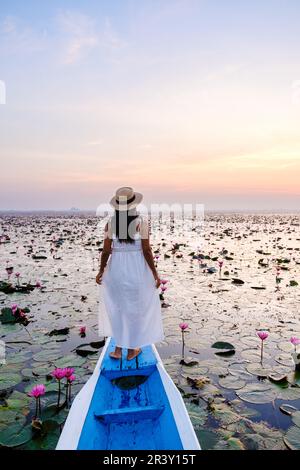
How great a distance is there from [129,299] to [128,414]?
1372mm

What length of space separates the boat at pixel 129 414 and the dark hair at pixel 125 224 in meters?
1.50

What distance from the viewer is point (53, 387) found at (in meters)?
4.07

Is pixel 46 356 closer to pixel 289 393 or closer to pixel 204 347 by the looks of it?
pixel 204 347

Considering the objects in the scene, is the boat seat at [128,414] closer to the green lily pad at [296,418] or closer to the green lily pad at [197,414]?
the green lily pad at [197,414]

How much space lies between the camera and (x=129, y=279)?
13.2ft

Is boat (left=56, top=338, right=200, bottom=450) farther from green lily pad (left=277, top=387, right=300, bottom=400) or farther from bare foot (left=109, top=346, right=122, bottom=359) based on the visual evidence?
green lily pad (left=277, top=387, right=300, bottom=400)

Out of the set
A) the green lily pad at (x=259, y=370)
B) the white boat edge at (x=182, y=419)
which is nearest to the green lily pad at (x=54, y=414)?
the white boat edge at (x=182, y=419)

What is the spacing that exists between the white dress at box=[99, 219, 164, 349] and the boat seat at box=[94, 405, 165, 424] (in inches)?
44.2

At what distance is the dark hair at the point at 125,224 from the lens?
12.8 feet

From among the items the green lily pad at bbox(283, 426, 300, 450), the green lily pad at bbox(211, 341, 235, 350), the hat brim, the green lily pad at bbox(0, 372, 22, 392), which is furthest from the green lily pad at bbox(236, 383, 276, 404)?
the green lily pad at bbox(0, 372, 22, 392)

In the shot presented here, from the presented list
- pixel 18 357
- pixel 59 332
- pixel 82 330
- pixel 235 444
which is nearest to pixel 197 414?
pixel 235 444
